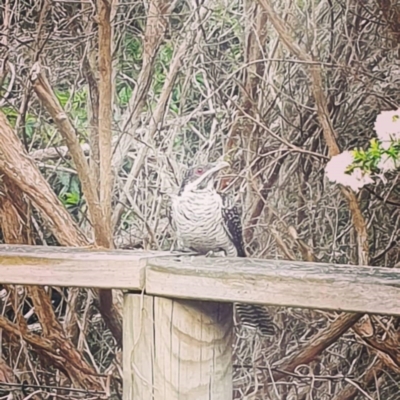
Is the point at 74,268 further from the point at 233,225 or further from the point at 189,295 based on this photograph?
the point at 233,225

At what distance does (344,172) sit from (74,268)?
2.44 feet

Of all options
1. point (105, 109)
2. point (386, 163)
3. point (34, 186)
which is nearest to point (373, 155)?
point (386, 163)

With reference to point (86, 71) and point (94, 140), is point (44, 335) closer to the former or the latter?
point (94, 140)

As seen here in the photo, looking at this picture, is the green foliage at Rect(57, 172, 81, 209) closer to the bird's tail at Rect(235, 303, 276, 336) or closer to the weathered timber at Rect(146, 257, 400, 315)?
the bird's tail at Rect(235, 303, 276, 336)

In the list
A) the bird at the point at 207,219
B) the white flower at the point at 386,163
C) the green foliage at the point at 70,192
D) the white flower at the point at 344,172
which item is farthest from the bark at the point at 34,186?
the white flower at the point at 386,163

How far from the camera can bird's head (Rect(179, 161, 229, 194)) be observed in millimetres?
1581

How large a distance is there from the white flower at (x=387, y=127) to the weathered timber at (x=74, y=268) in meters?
0.67

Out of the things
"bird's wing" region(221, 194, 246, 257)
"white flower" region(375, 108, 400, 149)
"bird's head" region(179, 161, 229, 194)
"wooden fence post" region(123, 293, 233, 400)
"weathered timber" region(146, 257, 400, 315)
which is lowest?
"wooden fence post" region(123, 293, 233, 400)

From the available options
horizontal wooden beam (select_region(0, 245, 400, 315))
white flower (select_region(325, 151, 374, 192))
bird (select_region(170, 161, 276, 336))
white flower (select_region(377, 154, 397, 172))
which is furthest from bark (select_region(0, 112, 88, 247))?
white flower (select_region(377, 154, 397, 172))

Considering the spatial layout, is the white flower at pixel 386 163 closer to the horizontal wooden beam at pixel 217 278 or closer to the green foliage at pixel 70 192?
the horizontal wooden beam at pixel 217 278

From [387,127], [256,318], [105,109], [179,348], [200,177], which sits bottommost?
[179,348]

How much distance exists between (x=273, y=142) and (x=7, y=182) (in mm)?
726

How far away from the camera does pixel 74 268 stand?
48.7 inches

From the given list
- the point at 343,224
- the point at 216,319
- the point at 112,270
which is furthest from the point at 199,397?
the point at 343,224
